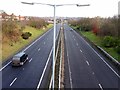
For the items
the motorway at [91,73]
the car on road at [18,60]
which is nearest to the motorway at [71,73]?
the motorway at [91,73]

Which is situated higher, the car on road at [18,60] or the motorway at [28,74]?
the car on road at [18,60]

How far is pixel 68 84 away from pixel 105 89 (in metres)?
3.66

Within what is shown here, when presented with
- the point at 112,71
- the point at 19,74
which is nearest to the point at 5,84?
the point at 19,74

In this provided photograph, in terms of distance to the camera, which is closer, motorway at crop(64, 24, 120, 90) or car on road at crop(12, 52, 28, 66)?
motorway at crop(64, 24, 120, 90)

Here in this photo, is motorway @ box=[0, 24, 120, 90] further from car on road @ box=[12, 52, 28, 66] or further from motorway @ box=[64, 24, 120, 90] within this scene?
car on road @ box=[12, 52, 28, 66]

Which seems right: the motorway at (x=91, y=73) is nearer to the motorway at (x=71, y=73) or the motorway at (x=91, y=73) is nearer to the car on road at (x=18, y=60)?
the motorway at (x=71, y=73)

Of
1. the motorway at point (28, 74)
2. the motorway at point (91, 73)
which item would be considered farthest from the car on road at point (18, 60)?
the motorway at point (91, 73)

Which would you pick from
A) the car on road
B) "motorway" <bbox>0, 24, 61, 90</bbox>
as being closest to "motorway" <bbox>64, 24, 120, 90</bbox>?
"motorway" <bbox>0, 24, 61, 90</bbox>

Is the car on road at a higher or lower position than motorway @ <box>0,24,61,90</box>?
higher

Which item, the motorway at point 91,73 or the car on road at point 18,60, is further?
the car on road at point 18,60

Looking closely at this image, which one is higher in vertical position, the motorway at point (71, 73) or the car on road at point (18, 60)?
the car on road at point (18, 60)

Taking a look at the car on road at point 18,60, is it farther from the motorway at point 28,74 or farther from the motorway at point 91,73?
the motorway at point 91,73

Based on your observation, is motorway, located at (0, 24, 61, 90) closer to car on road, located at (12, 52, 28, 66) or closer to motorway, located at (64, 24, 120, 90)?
car on road, located at (12, 52, 28, 66)

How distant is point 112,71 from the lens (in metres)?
33.3
